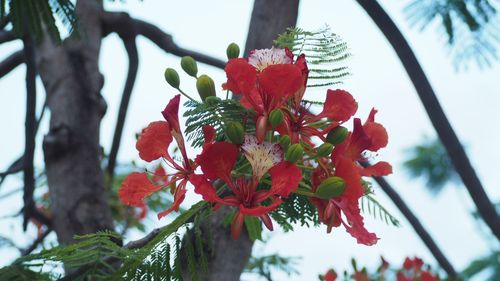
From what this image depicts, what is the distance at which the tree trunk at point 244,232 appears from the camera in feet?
5.31

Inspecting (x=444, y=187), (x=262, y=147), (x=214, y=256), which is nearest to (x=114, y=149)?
(x=214, y=256)

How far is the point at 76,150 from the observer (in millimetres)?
2203

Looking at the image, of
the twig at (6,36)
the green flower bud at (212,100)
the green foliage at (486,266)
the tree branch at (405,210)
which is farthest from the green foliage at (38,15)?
the green foliage at (486,266)

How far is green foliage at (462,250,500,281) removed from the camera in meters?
5.66

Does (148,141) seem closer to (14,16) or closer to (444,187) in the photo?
(14,16)

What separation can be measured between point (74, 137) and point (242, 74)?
4.37ft

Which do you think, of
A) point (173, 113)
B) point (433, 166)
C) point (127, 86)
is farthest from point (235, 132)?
point (433, 166)

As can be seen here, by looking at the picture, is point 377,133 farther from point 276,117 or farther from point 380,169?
point 276,117

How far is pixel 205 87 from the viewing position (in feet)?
3.48

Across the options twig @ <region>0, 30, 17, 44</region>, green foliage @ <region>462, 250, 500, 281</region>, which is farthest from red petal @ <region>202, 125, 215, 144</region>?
green foliage @ <region>462, 250, 500, 281</region>

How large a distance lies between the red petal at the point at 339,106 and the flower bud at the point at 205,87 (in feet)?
0.56

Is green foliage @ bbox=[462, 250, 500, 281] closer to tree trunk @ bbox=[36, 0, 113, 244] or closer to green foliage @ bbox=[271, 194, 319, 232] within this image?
tree trunk @ bbox=[36, 0, 113, 244]

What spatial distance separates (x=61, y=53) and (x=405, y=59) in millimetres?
1249

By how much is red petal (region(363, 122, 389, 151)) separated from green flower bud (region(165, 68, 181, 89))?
0.99 feet
